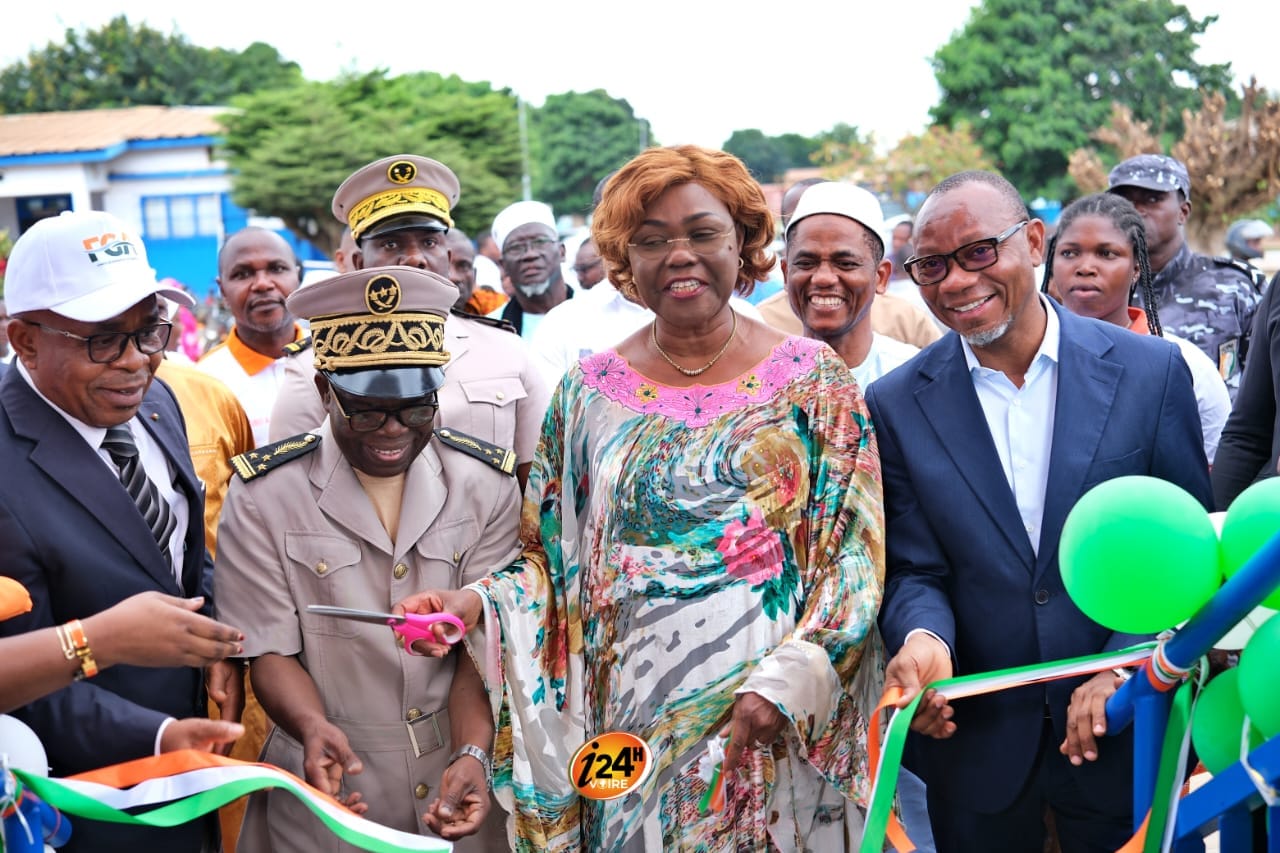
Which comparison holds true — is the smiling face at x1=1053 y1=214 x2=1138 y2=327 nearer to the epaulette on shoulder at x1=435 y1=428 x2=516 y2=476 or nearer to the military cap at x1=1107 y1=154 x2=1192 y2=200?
the military cap at x1=1107 y1=154 x2=1192 y2=200

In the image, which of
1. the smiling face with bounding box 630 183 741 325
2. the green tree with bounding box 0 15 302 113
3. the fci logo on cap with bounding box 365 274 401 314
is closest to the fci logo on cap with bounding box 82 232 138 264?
the fci logo on cap with bounding box 365 274 401 314

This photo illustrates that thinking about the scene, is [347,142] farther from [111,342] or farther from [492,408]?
[111,342]

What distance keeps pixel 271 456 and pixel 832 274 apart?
222 centimetres

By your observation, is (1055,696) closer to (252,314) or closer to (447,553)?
(447,553)

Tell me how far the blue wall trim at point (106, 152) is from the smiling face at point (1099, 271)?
43.4 m

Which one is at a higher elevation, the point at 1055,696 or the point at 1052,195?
the point at 1052,195

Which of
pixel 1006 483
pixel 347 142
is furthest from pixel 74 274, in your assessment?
pixel 347 142

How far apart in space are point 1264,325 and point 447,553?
2.73 metres

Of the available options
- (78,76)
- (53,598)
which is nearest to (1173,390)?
(53,598)

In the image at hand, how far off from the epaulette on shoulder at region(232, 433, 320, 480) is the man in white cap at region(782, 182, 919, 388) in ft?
6.68

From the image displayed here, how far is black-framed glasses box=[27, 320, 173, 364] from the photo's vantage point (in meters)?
3.00

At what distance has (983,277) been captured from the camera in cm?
329

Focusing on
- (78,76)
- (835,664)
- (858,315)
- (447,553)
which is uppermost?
(78,76)

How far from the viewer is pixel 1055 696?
3.20 meters
